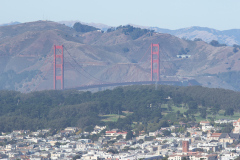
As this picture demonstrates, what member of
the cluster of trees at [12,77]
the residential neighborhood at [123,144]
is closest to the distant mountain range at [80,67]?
the cluster of trees at [12,77]

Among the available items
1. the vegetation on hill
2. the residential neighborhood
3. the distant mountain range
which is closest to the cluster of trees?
Result: the distant mountain range

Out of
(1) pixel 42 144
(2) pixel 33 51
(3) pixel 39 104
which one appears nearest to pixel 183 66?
(2) pixel 33 51

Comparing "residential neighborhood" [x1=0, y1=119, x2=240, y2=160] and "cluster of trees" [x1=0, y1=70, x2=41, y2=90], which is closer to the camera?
"residential neighborhood" [x1=0, y1=119, x2=240, y2=160]

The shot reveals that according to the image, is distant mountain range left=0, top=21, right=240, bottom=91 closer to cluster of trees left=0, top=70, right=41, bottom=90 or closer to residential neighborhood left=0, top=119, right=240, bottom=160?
cluster of trees left=0, top=70, right=41, bottom=90

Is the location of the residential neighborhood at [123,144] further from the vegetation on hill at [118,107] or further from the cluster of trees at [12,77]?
the cluster of trees at [12,77]

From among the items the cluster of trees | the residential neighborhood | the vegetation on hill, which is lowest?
the residential neighborhood

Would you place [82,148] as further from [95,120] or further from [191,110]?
[191,110]

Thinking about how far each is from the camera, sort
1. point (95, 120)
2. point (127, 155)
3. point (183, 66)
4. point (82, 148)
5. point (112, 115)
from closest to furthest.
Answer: point (127, 155) < point (82, 148) < point (95, 120) < point (112, 115) < point (183, 66)
